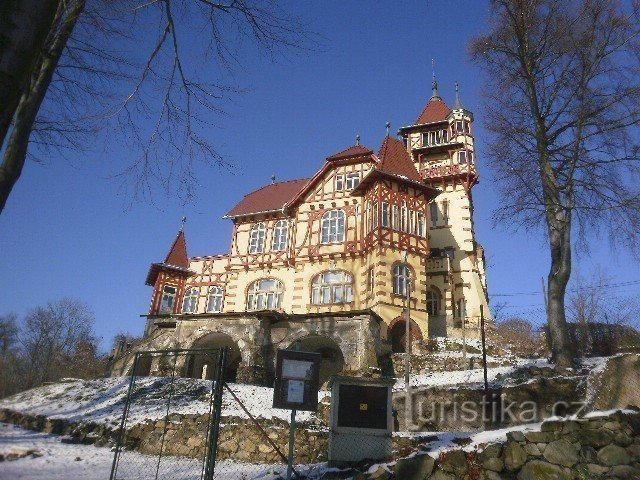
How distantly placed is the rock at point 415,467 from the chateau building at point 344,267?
11.9m

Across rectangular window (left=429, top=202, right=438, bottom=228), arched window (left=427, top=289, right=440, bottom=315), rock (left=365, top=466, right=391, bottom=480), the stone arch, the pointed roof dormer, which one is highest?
rectangular window (left=429, top=202, right=438, bottom=228)

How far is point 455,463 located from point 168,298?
Answer: 1226 inches

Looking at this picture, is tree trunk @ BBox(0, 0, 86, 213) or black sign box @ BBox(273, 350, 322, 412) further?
black sign box @ BBox(273, 350, 322, 412)

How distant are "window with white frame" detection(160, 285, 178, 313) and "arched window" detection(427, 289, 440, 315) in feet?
62.6

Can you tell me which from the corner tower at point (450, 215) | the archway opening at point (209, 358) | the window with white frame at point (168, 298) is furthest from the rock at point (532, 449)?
the window with white frame at point (168, 298)

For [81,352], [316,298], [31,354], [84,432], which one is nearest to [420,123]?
[316,298]

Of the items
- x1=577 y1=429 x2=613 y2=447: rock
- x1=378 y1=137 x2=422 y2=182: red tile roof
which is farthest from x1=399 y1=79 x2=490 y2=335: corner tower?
x1=577 y1=429 x2=613 y2=447: rock

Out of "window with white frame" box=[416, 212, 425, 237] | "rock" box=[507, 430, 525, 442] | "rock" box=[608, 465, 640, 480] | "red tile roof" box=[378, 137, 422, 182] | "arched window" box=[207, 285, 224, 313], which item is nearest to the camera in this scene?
"rock" box=[608, 465, 640, 480]

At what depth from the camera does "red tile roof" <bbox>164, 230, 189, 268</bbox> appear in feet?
124

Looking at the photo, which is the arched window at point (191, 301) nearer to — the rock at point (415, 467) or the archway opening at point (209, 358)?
the archway opening at point (209, 358)

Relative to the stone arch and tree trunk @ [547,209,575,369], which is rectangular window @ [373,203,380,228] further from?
tree trunk @ [547,209,575,369]

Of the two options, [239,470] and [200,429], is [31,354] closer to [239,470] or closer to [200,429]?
[200,429]

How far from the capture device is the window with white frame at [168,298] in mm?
35506

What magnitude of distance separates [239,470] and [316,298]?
695 inches
